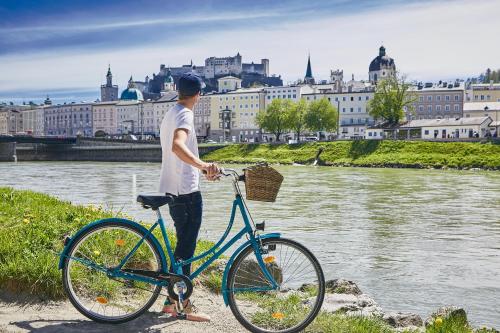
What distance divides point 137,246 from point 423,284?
740 centimetres

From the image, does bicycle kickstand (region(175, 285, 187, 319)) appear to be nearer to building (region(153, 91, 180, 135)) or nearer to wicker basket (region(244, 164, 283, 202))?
wicker basket (region(244, 164, 283, 202))

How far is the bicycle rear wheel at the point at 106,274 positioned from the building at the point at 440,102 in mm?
135151

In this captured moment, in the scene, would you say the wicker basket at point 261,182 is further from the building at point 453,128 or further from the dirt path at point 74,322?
the building at point 453,128

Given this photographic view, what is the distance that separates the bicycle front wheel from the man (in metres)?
0.46

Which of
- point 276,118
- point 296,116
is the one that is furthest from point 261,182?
point 296,116

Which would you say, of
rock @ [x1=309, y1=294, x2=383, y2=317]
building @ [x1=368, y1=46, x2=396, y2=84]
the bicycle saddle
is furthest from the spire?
the bicycle saddle

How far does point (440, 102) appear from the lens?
460 feet

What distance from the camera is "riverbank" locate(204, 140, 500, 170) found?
7275cm

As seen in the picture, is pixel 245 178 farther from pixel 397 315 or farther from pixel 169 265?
pixel 397 315

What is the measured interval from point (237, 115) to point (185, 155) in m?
164

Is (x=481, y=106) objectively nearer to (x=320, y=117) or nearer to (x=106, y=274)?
(x=320, y=117)

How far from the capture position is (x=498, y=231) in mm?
20297

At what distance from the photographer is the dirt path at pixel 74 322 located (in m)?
5.93

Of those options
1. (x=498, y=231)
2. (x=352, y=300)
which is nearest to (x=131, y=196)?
(x=498, y=231)
